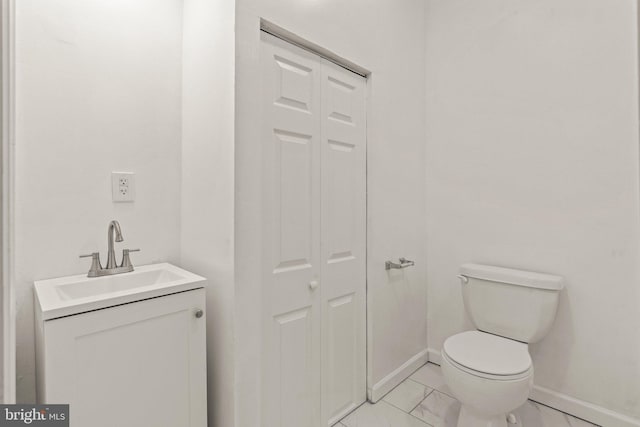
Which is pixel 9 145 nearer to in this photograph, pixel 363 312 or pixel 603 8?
pixel 363 312

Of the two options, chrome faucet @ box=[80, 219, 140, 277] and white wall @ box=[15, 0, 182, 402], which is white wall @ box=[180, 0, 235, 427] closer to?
white wall @ box=[15, 0, 182, 402]

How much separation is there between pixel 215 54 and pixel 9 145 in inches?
44.2

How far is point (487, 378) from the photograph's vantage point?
133 centimetres

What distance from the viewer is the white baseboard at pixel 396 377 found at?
5.96 feet

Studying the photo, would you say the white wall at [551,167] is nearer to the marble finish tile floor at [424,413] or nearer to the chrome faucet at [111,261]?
the marble finish tile floor at [424,413]

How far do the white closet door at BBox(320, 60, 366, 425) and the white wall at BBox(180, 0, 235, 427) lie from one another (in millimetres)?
500

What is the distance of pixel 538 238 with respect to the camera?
6.01 feet

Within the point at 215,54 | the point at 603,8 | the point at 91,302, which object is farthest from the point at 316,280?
the point at 603,8

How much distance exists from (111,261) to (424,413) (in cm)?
175

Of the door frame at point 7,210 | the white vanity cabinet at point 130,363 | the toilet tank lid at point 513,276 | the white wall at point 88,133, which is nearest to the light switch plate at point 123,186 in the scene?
the white wall at point 88,133

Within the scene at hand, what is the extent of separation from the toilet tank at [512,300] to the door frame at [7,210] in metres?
1.98

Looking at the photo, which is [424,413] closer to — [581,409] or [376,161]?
[581,409]

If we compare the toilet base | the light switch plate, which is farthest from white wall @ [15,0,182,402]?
the toilet base

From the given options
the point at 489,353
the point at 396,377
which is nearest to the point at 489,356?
the point at 489,353
